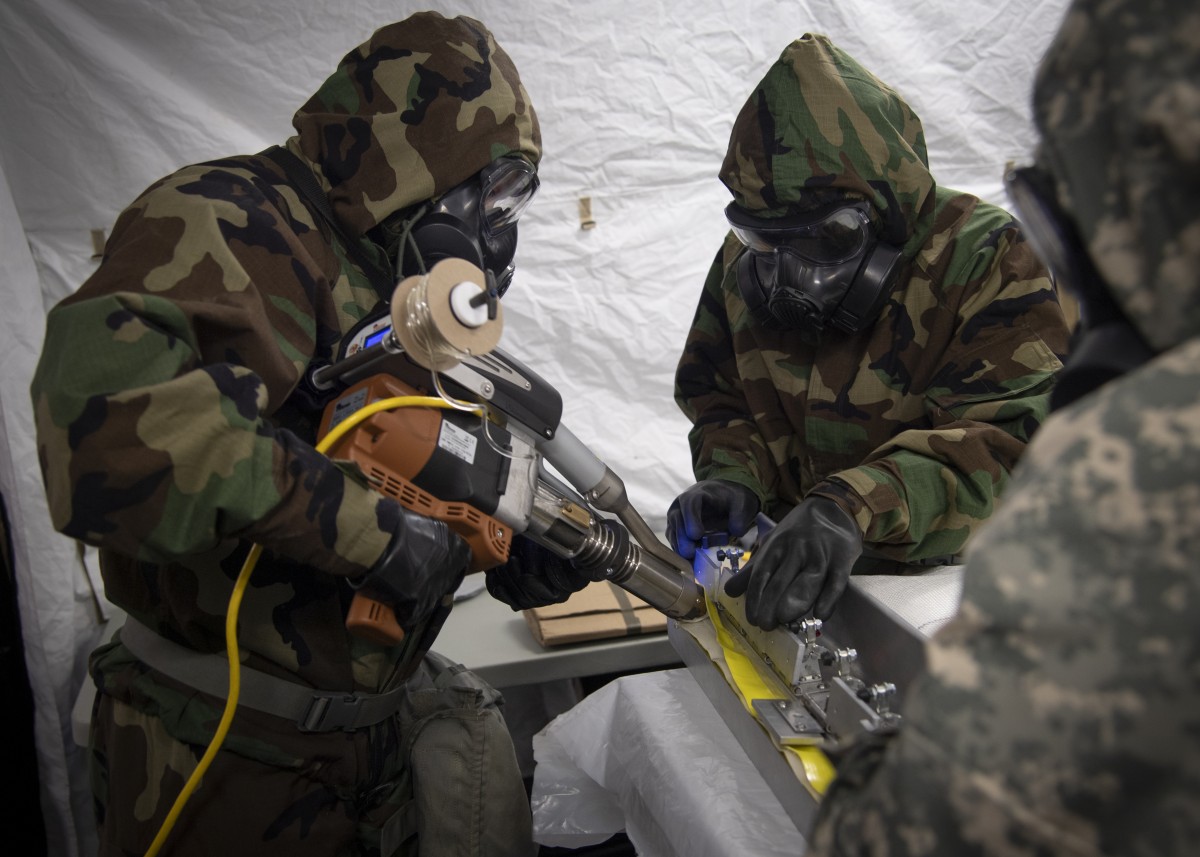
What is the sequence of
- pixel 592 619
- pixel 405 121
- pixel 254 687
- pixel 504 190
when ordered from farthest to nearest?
pixel 592 619
pixel 504 190
pixel 405 121
pixel 254 687

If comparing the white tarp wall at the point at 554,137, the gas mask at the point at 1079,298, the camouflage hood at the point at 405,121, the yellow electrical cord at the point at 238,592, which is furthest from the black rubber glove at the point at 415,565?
the white tarp wall at the point at 554,137

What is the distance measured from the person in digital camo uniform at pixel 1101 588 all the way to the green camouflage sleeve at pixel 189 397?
0.72m

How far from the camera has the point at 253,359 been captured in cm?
101

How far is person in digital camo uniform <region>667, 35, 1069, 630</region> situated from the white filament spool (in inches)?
24.3

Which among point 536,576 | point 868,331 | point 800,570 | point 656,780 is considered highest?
point 868,331

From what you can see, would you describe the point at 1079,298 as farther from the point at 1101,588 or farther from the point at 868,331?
the point at 868,331

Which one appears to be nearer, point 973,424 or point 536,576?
point 973,424

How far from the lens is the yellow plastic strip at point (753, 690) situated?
3.25 feet

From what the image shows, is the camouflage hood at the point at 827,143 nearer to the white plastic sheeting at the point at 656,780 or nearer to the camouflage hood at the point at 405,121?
the camouflage hood at the point at 405,121

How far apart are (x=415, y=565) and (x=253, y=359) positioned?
1.10 feet

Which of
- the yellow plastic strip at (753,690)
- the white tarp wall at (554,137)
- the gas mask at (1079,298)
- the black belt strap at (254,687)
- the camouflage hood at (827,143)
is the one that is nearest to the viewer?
the gas mask at (1079,298)

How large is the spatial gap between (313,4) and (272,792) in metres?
1.83

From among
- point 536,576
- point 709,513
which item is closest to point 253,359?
point 536,576

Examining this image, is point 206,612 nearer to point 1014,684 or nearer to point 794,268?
point 1014,684
